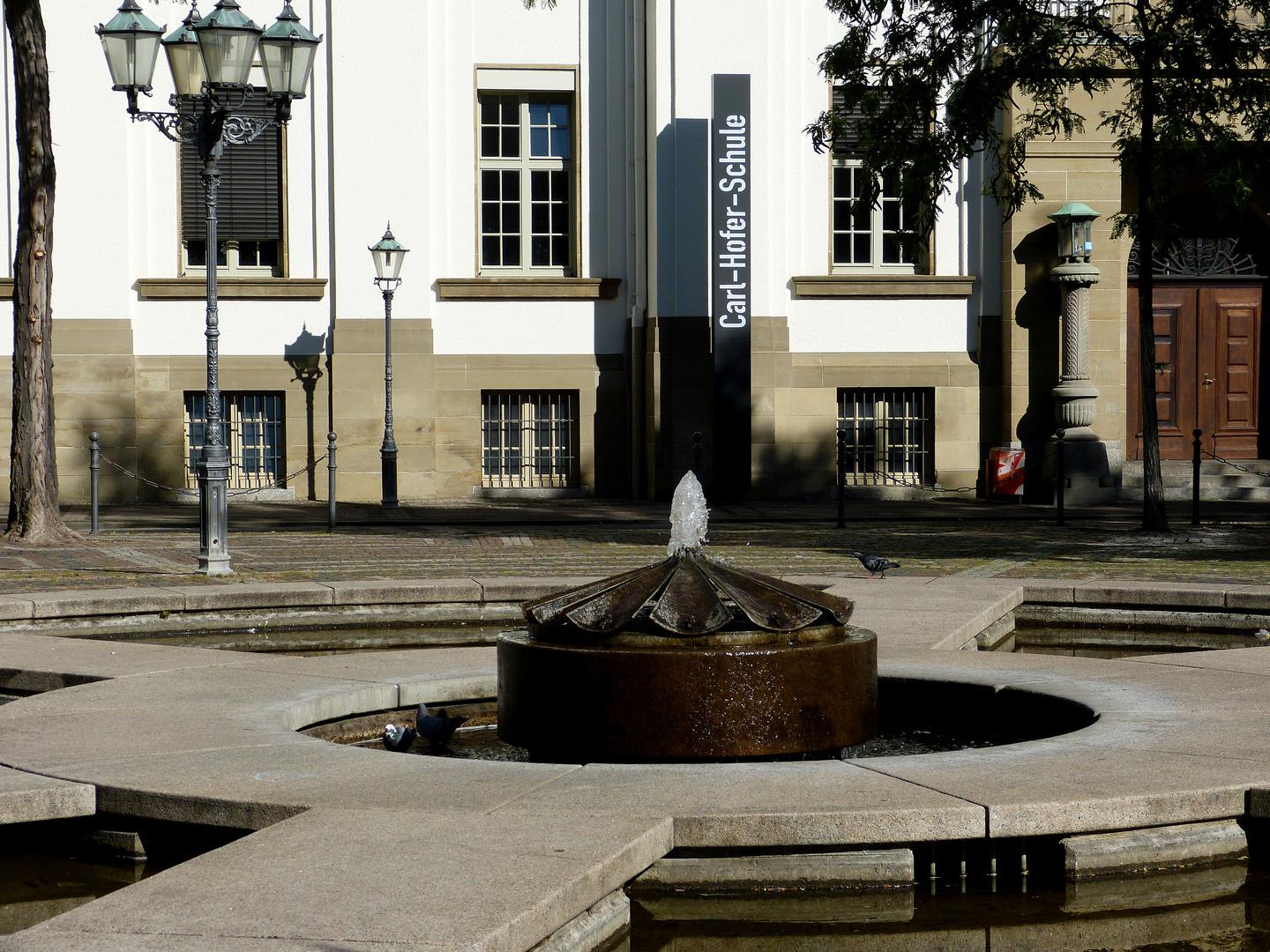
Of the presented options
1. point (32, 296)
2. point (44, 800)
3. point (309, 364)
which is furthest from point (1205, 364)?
point (44, 800)

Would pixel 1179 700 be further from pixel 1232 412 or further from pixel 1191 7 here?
pixel 1232 412

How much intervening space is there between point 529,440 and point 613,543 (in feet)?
25.1

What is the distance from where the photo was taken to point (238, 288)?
840 inches

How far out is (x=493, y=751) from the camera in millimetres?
6000

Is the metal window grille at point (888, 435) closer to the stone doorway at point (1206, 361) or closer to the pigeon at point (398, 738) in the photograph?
the stone doorway at point (1206, 361)

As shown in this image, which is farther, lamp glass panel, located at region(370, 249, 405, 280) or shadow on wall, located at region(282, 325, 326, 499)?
shadow on wall, located at region(282, 325, 326, 499)

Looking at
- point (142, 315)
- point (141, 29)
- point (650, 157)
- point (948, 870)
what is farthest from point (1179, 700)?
point (142, 315)

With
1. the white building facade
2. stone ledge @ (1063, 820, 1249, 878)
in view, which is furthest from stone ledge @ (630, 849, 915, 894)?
the white building facade

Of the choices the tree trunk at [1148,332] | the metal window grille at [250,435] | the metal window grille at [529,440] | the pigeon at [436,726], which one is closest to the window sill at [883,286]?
the metal window grille at [529,440]

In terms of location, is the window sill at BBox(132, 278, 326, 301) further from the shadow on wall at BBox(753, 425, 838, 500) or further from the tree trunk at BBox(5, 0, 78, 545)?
the tree trunk at BBox(5, 0, 78, 545)

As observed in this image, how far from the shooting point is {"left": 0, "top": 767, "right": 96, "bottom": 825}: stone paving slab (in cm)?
432

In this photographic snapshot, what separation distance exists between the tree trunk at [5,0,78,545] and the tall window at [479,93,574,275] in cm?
862

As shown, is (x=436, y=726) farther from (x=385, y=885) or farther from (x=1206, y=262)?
(x=1206, y=262)

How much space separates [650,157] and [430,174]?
10.4 ft
